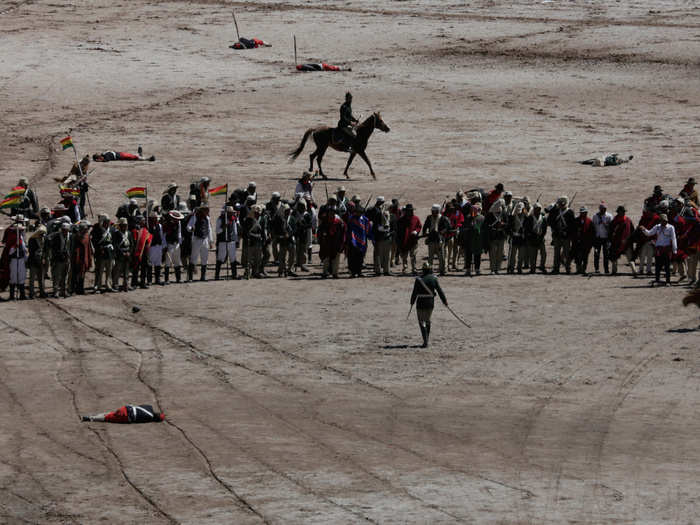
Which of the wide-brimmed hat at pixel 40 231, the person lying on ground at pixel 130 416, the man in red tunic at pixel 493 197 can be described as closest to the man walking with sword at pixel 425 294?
the person lying on ground at pixel 130 416

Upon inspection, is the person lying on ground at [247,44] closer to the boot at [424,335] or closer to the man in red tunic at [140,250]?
the man in red tunic at [140,250]

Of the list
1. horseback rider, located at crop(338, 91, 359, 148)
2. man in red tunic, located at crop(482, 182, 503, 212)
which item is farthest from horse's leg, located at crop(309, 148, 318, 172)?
man in red tunic, located at crop(482, 182, 503, 212)

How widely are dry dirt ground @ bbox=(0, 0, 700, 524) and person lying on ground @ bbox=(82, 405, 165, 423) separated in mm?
170

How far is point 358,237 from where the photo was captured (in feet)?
85.6

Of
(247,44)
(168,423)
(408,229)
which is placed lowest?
(168,423)

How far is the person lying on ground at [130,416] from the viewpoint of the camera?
16594 mm

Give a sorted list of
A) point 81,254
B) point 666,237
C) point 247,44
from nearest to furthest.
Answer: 1. point 81,254
2. point 666,237
3. point 247,44

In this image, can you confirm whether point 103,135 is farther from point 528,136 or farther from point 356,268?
point 356,268

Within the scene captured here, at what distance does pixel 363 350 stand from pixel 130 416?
16.4 feet

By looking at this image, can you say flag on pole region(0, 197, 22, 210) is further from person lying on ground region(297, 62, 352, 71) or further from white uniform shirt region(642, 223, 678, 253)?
person lying on ground region(297, 62, 352, 71)

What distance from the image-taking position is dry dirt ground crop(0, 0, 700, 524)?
14.4 m

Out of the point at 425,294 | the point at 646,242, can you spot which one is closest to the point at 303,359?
the point at 425,294

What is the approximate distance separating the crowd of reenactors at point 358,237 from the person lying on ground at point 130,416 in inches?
311

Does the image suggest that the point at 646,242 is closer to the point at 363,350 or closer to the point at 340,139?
the point at 363,350
